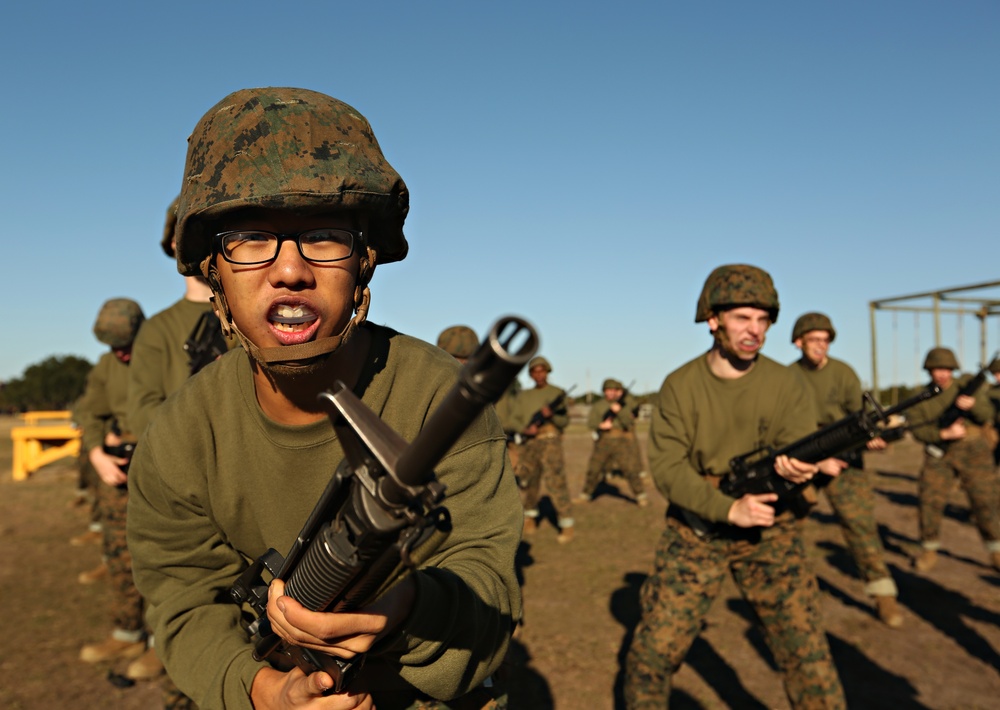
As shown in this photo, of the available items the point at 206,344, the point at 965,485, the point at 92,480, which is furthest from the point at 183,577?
the point at 965,485

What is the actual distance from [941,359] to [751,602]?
791cm

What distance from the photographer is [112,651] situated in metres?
7.15

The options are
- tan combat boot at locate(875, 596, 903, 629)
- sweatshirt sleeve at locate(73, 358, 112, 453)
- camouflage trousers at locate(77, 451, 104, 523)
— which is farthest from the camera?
camouflage trousers at locate(77, 451, 104, 523)

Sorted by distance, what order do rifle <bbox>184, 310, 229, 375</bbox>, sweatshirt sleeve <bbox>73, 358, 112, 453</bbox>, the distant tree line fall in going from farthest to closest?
the distant tree line < sweatshirt sleeve <bbox>73, 358, 112, 453</bbox> < rifle <bbox>184, 310, 229, 375</bbox>

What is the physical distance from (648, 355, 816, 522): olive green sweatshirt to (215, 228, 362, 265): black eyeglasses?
3729 millimetres

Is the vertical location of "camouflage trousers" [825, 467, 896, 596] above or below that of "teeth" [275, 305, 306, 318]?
below

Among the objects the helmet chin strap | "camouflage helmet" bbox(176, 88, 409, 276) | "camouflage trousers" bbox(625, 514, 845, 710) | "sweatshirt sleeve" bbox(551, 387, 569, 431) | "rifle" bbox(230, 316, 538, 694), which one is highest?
"camouflage helmet" bbox(176, 88, 409, 276)

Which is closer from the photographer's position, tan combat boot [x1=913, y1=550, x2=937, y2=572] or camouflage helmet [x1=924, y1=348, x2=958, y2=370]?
tan combat boot [x1=913, y1=550, x2=937, y2=572]

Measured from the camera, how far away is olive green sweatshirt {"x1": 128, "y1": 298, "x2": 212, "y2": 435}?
523 cm

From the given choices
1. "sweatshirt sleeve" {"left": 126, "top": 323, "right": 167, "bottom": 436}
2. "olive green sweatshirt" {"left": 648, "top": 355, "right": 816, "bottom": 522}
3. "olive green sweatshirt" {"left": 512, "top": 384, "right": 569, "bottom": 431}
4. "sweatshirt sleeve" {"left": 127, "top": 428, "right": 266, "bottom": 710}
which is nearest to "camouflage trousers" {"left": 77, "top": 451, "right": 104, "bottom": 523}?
"sweatshirt sleeve" {"left": 126, "top": 323, "right": 167, "bottom": 436}

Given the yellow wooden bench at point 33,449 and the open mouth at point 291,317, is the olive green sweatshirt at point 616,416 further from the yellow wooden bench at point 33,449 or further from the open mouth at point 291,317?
the open mouth at point 291,317

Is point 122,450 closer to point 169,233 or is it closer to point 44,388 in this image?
point 169,233

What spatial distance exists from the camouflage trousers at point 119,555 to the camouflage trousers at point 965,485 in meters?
9.04

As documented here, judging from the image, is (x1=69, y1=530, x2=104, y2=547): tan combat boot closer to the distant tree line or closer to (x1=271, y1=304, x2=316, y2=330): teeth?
(x1=271, y1=304, x2=316, y2=330): teeth
